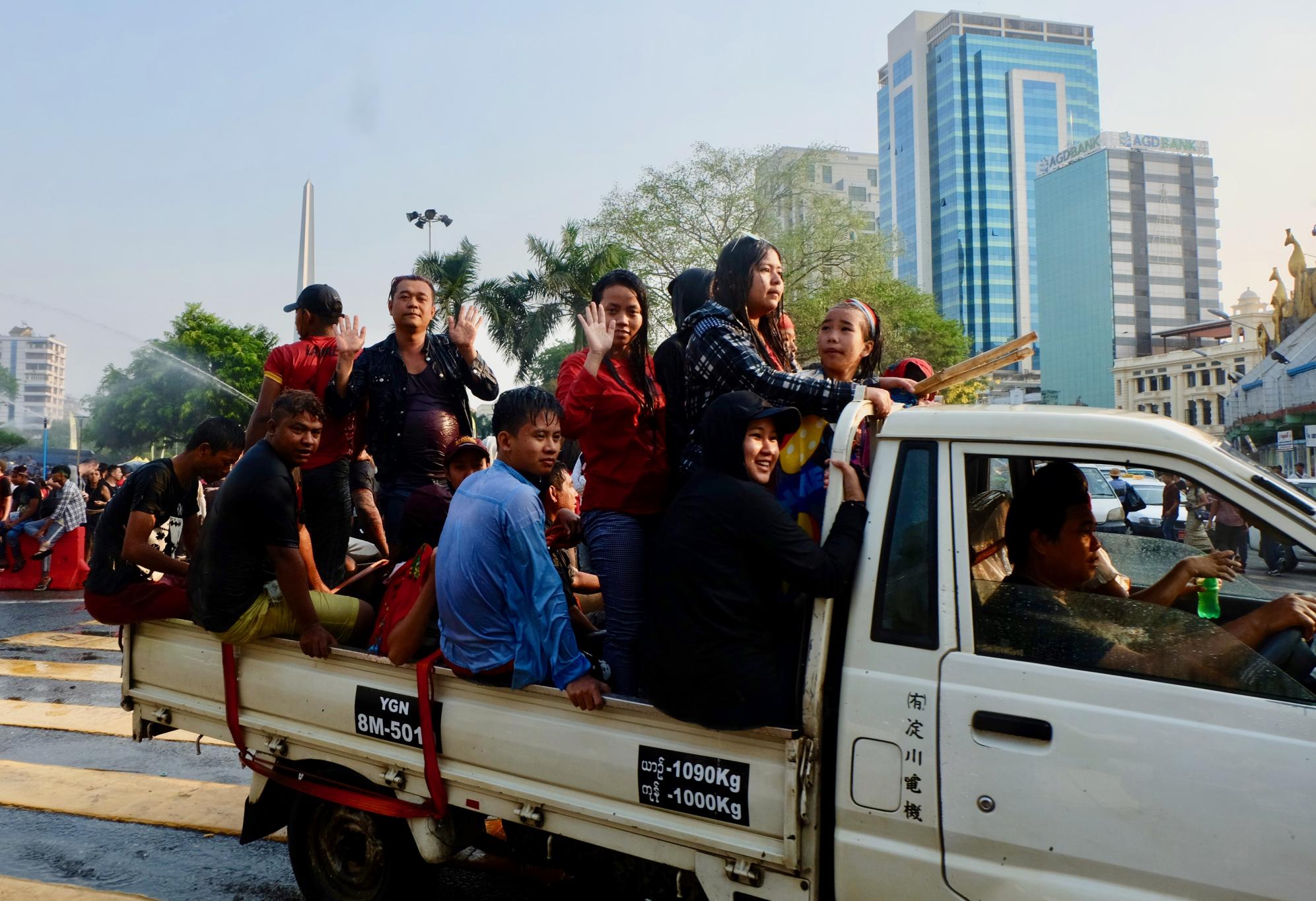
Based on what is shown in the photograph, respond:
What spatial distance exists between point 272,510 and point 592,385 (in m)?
1.39

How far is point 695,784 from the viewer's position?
8.70ft

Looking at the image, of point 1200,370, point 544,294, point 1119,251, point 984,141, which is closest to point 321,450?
point 544,294

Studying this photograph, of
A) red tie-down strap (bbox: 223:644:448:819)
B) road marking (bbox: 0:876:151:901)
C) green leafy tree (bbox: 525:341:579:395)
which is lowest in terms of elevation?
road marking (bbox: 0:876:151:901)

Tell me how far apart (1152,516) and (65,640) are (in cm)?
991

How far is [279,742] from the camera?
3.60 meters

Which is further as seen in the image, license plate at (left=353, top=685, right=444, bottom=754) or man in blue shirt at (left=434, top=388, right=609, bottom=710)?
license plate at (left=353, top=685, right=444, bottom=754)

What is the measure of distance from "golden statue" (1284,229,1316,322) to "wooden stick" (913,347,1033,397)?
57212 millimetres

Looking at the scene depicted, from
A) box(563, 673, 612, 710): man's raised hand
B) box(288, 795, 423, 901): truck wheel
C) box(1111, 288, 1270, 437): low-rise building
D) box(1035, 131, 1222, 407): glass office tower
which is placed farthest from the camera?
box(1035, 131, 1222, 407): glass office tower

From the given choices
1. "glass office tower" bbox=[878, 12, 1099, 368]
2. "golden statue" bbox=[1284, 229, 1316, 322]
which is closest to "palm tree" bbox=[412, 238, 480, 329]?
"golden statue" bbox=[1284, 229, 1316, 322]

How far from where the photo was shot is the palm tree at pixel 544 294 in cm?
3378

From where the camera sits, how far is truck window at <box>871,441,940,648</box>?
2559 millimetres

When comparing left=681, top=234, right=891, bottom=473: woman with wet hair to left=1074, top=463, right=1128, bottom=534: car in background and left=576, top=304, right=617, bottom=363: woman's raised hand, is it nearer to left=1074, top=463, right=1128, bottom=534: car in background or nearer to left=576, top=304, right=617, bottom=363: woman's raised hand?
left=576, top=304, right=617, bottom=363: woman's raised hand

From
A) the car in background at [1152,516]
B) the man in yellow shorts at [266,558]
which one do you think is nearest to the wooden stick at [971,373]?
the car in background at [1152,516]

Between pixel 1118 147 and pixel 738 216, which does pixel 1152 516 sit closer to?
pixel 738 216
